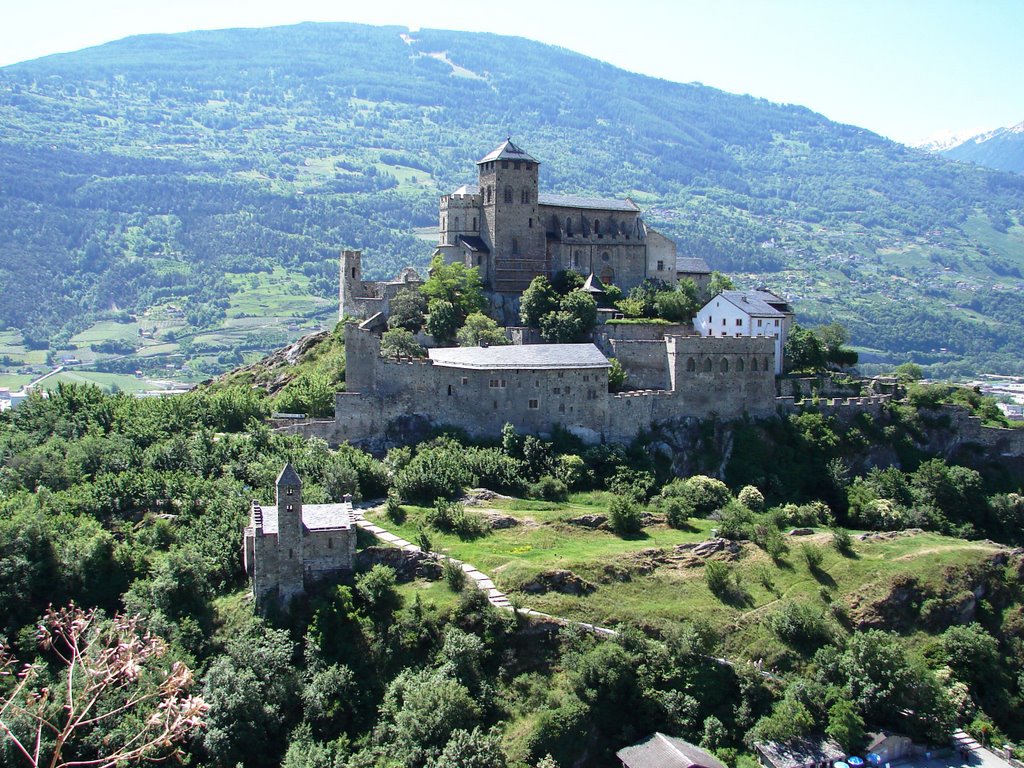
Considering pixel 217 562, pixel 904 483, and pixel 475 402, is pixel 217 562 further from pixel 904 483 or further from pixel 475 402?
pixel 904 483

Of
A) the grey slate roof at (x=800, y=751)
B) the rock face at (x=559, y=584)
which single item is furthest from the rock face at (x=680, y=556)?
the grey slate roof at (x=800, y=751)

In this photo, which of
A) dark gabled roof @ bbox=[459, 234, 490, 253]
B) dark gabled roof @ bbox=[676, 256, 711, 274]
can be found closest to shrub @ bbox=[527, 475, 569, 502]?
dark gabled roof @ bbox=[459, 234, 490, 253]

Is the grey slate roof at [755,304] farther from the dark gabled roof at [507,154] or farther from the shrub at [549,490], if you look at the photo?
the shrub at [549,490]

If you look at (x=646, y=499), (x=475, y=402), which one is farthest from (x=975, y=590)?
(x=475, y=402)

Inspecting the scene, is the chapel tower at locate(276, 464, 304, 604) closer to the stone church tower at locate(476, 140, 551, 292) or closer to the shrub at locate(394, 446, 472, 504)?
the shrub at locate(394, 446, 472, 504)

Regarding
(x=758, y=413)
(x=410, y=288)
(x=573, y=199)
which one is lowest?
(x=758, y=413)

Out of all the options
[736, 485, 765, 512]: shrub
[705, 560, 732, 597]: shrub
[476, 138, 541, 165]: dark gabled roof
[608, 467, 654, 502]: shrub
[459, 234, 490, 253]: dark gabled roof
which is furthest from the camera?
[476, 138, 541, 165]: dark gabled roof

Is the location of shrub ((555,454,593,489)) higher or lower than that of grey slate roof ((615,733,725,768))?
higher

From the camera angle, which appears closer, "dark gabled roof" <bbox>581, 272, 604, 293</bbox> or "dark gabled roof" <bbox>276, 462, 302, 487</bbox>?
"dark gabled roof" <bbox>276, 462, 302, 487</bbox>
